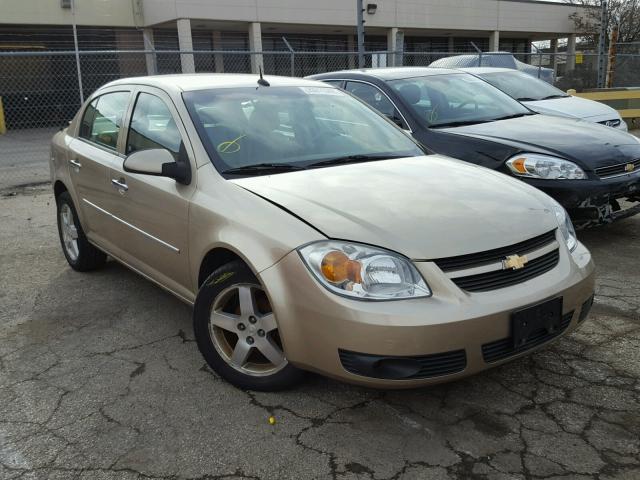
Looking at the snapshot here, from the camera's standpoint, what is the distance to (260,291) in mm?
3012

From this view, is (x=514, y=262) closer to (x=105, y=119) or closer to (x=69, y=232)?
(x=105, y=119)

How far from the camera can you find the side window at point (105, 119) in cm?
434

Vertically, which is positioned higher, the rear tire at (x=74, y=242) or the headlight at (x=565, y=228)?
the headlight at (x=565, y=228)

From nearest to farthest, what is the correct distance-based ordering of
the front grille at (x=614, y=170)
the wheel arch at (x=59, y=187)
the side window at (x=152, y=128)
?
the side window at (x=152, y=128) < the front grille at (x=614, y=170) < the wheel arch at (x=59, y=187)

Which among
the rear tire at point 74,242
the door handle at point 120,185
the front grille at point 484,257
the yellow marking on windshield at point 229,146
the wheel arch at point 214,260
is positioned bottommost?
the rear tire at point 74,242

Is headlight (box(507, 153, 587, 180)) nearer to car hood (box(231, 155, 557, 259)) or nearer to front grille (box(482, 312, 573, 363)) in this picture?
car hood (box(231, 155, 557, 259))

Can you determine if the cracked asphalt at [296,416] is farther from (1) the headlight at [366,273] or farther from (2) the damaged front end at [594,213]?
(2) the damaged front end at [594,213]

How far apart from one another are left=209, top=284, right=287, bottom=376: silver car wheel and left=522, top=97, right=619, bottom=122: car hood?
640 cm

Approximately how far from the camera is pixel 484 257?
2754mm

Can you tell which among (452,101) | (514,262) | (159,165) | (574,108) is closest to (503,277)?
(514,262)

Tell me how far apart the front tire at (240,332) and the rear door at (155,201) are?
37 cm

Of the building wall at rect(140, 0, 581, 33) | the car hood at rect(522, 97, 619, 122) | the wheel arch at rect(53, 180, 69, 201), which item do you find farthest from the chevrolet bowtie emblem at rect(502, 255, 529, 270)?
the building wall at rect(140, 0, 581, 33)

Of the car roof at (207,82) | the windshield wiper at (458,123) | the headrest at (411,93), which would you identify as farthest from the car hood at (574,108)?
the car roof at (207,82)

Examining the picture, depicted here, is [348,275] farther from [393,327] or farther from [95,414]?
[95,414]
